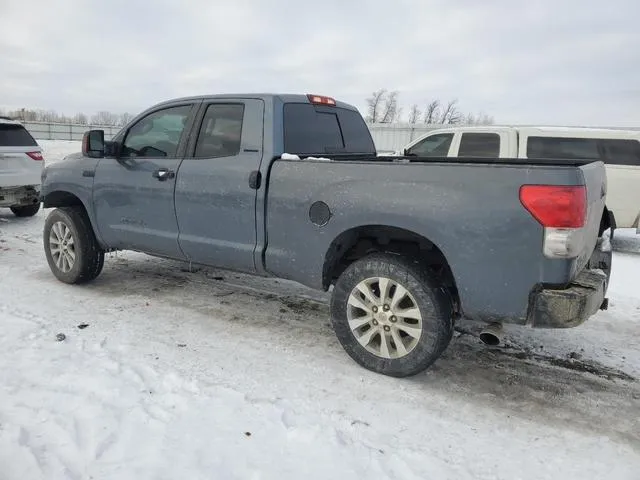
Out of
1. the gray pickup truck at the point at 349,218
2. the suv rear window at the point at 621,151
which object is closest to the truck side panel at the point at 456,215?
the gray pickup truck at the point at 349,218

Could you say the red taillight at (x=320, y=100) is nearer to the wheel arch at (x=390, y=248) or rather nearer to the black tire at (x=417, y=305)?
the wheel arch at (x=390, y=248)

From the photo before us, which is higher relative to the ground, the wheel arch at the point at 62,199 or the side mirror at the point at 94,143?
the side mirror at the point at 94,143

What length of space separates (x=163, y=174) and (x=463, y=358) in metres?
3.01

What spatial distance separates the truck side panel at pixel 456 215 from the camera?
2.76 m

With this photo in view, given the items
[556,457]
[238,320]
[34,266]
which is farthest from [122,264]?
[556,457]

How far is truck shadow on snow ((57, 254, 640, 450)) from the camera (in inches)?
121

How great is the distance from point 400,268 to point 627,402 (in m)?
1.69

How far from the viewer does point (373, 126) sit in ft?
73.7

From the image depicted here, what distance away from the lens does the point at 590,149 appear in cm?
841

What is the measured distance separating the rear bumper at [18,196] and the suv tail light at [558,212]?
8.46 m

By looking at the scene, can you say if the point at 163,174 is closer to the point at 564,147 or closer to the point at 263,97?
the point at 263,97

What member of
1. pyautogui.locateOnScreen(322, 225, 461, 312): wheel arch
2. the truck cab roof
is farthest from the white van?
pyautogui.locateOnScreen(322, 225, 461, 312): wheel arch

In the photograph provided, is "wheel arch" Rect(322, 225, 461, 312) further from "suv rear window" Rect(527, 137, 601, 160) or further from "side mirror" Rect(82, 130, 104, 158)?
"suv rear window" Rect(527, 137, 601, 160)

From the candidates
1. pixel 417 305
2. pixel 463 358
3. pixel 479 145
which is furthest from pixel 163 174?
pixel 479 145
